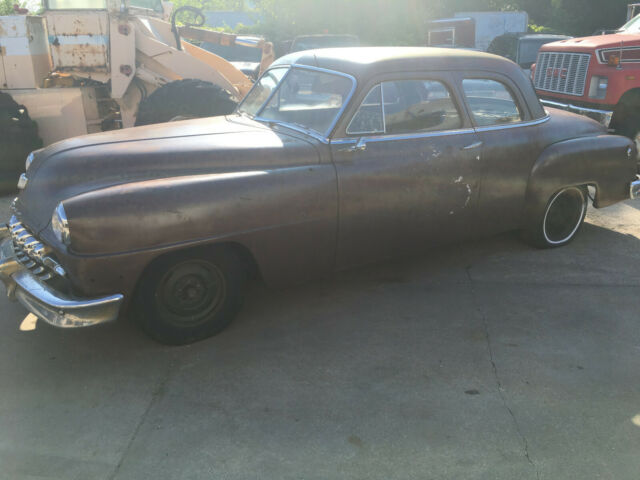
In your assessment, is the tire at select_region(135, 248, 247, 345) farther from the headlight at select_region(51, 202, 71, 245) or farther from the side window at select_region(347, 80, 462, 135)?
the side window at select_region(347, 80, 462, 135)

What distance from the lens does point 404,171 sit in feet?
13.4

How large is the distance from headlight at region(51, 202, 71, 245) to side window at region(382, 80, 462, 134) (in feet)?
7.03

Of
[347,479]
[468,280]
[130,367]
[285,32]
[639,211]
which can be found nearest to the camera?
[347,479]

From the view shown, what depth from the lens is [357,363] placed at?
3.54 m

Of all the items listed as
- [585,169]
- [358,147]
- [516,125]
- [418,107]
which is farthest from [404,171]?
[585,169]

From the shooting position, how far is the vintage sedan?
3.29m

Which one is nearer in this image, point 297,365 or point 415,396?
point 415,396

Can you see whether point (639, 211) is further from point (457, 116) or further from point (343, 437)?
point (343, 437)

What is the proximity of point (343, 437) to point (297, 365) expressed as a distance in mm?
725

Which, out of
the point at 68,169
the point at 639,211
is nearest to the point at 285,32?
the point at 639,211

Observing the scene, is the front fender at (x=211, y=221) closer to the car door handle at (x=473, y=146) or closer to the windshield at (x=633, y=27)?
the car door handle at (x=473, y=146)

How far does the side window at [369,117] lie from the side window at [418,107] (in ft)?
0.16

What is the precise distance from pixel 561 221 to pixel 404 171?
196 cm

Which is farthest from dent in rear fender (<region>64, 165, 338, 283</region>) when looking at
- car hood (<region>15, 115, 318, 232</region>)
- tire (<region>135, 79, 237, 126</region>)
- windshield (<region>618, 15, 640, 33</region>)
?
windshield (<region>618, 15, 640, 33</region>)
